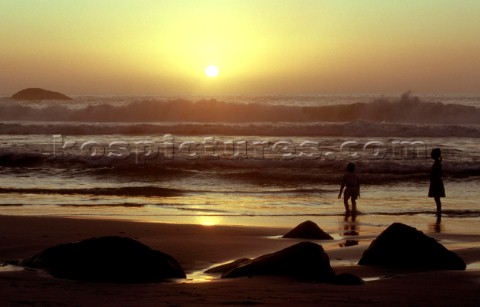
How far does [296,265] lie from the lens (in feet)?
24.8

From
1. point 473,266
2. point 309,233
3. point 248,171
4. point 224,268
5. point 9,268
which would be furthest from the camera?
point 248,171

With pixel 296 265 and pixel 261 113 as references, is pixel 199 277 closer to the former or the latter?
pixel 296 265

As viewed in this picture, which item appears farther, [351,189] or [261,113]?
[261,113]

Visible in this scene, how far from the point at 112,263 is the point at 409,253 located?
130 inches

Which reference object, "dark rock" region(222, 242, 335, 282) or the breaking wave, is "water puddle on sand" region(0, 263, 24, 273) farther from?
the breaking wave

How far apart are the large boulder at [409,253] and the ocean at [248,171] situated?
4406 millimetres

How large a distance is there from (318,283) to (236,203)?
36.0 ft

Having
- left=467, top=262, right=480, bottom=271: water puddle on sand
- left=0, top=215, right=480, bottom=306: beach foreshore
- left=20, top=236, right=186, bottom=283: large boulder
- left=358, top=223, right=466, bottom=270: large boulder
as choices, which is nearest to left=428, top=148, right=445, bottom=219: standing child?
left=0, top=215, right=480, bottom=306: beach foreshore

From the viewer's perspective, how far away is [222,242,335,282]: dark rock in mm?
7449

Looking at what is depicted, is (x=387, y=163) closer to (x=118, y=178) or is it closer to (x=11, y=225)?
(x=118, y=178)

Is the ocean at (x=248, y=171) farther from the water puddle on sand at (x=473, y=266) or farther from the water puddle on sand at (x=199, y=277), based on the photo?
the water puddle on sand at (x=199, y=277)

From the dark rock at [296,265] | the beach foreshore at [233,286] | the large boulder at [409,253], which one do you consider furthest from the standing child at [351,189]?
the dark rock at [296,265]

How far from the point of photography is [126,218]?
14.9 m

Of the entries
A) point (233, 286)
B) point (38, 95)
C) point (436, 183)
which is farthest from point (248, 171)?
point (38, 95)
